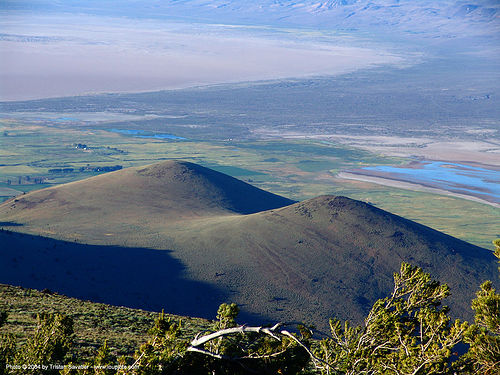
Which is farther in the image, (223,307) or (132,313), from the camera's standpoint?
(132,313)

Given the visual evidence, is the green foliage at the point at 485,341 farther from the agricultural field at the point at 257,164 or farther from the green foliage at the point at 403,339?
the agricultural field at the point at 257,164

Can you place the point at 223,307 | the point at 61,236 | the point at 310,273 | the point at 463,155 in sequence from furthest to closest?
the point at 463,155 → the point at 61,236 → the point at 310,273 → the point at 223,307

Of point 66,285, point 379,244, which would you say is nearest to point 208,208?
point 379,244

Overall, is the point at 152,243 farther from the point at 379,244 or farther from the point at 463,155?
the point at 463,155

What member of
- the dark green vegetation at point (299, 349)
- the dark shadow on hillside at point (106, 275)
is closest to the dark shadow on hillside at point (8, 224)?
the dark shadow on hillside at point (106, 275)

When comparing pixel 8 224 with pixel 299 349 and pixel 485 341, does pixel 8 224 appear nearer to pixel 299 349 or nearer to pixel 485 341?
pixel 299 349
